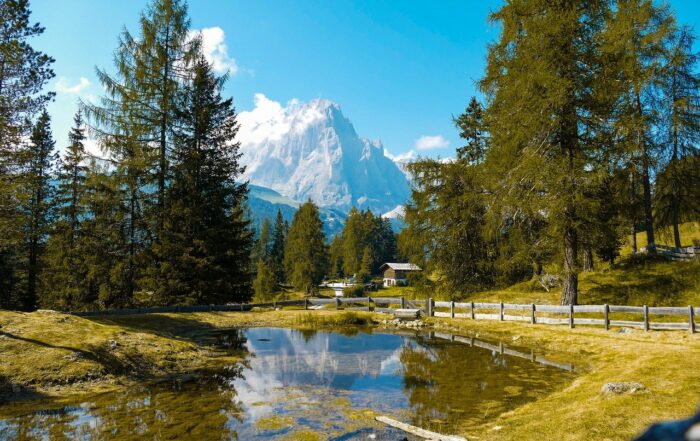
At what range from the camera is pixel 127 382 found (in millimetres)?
14352

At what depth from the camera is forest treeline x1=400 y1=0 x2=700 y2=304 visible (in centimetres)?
2167

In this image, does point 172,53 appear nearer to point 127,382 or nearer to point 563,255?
point 127,382

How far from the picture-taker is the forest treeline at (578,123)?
21672 mm

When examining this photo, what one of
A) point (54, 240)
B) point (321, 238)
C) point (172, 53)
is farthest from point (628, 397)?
point (321, 238)

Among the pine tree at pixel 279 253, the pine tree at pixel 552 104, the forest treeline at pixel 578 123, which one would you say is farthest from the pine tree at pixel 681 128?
the pine tree at pixel 279 253

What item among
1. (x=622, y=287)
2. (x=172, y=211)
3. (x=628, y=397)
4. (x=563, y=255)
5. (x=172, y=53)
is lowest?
(x=628, y=397)

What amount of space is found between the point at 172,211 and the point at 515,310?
24.5m

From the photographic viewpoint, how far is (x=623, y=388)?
35.3 feet

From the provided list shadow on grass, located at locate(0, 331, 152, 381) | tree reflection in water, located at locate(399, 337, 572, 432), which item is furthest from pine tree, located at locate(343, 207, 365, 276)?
shadow on grass, located at locate(0, 331, 152, 381)

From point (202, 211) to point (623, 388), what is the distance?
2963 cm

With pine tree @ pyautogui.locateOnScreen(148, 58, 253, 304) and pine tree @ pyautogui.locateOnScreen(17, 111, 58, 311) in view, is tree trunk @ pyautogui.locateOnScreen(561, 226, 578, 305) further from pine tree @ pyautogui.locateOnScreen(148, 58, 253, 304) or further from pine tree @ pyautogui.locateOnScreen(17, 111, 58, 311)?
pine tree @ pyautogui.locateOnScreen(17, 111, 58, 311)

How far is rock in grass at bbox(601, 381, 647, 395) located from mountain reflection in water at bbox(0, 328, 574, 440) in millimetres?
2248

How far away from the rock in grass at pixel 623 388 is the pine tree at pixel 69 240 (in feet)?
113

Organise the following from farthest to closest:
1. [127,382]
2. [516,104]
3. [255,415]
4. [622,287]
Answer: [622,287]
[516,104]
[127,382]
[255,415]
